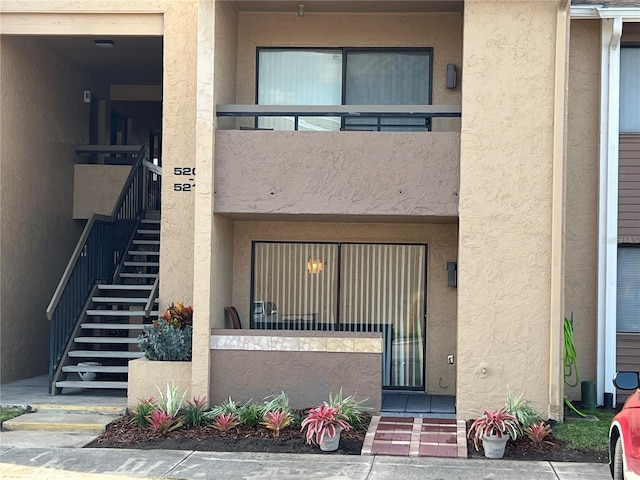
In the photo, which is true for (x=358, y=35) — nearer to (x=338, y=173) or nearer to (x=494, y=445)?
(x=338, y=173)

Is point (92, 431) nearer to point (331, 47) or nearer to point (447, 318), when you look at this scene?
point (447, 318)

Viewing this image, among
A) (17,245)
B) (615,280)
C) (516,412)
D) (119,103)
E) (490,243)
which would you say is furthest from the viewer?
(119,103)

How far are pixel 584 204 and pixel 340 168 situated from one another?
372 centimetres

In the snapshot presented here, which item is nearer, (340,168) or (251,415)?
(251,415)

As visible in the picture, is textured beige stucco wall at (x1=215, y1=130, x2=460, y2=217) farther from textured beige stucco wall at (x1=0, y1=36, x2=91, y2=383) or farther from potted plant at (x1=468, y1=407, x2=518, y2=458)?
textured beige stucco wall at (x1=0, y1=36, x2=91, y2=383)

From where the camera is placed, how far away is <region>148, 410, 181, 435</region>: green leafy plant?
9867mm

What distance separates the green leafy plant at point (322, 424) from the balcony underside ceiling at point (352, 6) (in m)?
5.72

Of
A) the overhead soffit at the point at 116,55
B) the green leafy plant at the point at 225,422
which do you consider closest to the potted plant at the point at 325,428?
the green leafy plant at the point at 225,422

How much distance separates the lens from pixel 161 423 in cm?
988

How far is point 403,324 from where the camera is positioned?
1219 cm

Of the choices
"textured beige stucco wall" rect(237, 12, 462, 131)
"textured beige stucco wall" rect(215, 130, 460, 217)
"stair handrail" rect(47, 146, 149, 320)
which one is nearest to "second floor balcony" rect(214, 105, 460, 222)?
"textured beige stucco wall" rect(215, 130, 460, 217)

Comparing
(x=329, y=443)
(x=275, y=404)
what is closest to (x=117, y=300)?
(x=275, y=404)

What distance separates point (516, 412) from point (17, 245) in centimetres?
829

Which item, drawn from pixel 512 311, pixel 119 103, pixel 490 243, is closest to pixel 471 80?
pixel 490 243
